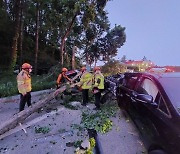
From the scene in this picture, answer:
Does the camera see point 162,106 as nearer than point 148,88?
Yes

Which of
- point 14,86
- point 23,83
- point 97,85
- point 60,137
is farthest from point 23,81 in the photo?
point 14,86

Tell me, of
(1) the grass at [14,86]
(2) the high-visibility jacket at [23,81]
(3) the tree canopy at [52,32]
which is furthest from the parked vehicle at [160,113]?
(3) the tree canopy at [52,32]

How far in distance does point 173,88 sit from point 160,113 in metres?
0.67

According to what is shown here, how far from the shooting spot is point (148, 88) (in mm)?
5484

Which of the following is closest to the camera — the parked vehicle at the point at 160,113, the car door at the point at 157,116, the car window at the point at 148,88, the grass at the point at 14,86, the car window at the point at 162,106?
the parked vehicle at the point at 160,113

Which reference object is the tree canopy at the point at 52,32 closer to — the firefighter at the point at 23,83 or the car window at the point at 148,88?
the firefighter at the point at 23,83

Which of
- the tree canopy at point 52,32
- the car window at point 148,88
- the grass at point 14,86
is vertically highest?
the tree canopy at point 52,32

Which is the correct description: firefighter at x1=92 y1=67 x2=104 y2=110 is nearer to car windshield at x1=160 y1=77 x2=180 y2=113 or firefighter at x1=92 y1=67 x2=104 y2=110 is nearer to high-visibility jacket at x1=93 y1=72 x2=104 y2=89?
high-visibility jacket at x1=93 y1=72 x2=104 y2=89

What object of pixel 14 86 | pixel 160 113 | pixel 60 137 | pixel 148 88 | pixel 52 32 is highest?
pixel 52 32

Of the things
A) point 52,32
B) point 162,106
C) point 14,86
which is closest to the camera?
point 162,106

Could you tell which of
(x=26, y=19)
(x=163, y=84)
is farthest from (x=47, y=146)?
(x=26, y=19)

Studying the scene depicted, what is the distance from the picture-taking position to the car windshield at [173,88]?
13.9ft

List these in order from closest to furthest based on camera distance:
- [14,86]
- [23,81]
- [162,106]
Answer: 1. [162,106]
2. [23,81]
3. [14,86]

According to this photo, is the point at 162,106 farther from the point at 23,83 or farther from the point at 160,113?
the point at 23,83
